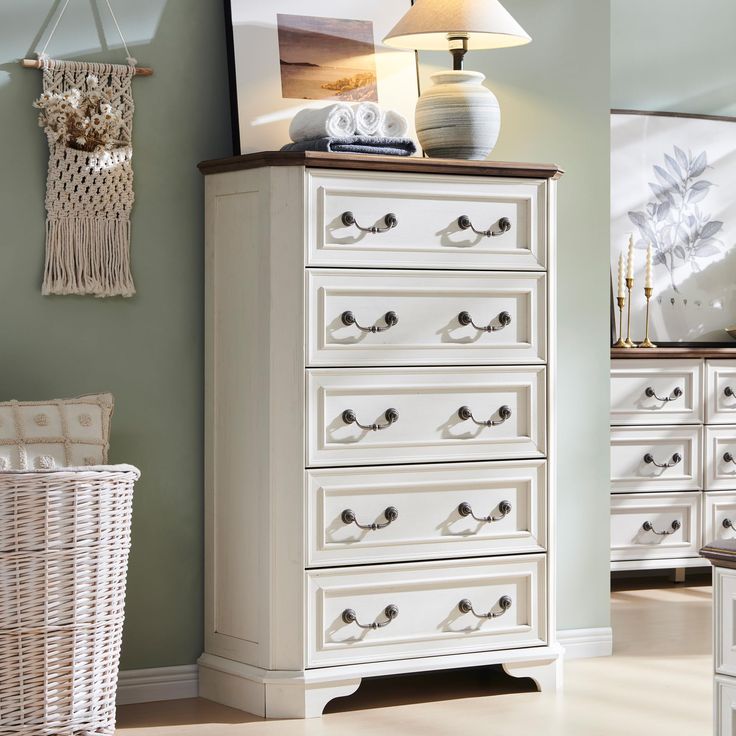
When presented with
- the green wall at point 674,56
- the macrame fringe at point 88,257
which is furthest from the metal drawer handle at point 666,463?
the macrame fringe at point 88,257

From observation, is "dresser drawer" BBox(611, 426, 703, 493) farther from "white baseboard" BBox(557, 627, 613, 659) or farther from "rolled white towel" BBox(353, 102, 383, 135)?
"rolled white towel" BBox(353, 102, 383, 135)

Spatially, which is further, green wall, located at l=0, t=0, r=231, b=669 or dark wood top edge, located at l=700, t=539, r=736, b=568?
green wall, located at l=0, t=0, r=231, b=669

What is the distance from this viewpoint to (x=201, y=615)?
9.45 feet

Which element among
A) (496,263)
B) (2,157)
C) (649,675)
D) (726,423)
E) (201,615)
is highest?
(2,157)

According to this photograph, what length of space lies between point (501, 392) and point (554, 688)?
788mm

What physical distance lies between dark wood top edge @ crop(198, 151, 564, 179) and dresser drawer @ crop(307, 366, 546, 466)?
489 millimetres

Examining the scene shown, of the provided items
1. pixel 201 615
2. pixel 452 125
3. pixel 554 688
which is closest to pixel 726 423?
pixel 554 688

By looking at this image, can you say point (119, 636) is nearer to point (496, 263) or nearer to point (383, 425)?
point (383, 425)

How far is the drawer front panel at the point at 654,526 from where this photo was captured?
4.02 metres

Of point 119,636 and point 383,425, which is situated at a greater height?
point 383,425

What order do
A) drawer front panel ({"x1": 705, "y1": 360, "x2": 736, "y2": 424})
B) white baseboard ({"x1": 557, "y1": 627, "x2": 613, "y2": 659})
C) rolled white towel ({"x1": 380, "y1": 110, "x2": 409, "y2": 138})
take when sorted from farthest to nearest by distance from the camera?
drawer front panel ({"x1": 705, "y1": 360, "x2": 736, "y2": 424}) < white baseboard ({"x1": 557, "y1": 627, "x2": 613, "y2": 659}) < rolled white towel ({"x1": 380, "y1": 110, "x2": 409, "y2": 138})

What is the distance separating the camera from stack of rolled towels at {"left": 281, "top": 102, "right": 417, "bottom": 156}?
2.68m

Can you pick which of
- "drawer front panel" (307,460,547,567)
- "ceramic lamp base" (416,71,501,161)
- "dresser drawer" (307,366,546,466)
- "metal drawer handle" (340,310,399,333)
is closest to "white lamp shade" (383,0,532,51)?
"ceramic lamp base" (416,71,501,161)

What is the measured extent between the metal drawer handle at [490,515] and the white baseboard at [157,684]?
0.80 meters
